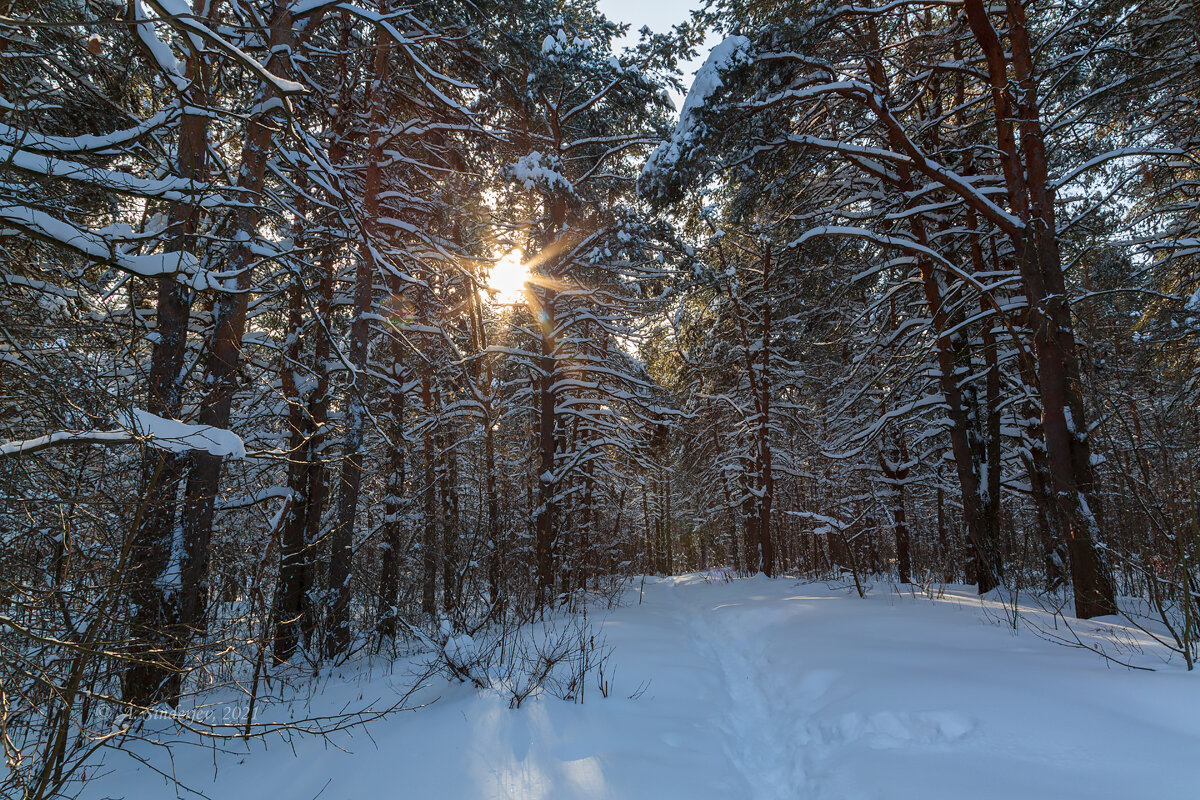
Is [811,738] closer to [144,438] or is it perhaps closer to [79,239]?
[144,438]

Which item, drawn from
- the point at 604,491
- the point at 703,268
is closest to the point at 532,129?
the point at 703,268

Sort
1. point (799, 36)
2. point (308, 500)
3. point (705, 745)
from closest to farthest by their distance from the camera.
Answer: point (705, 745) → point (799, 36) → point (308, 500)

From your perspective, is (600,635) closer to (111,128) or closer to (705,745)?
(705,745)

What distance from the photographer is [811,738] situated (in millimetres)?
4051

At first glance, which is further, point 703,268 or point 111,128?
point 703,268

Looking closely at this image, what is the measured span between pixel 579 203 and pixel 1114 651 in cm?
925


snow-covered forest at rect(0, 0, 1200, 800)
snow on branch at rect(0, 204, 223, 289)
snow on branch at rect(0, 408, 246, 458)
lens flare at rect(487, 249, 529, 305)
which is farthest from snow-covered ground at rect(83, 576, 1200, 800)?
lens flare at rect(487, 249, 529, 305)

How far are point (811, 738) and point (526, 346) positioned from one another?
1130 centimetres

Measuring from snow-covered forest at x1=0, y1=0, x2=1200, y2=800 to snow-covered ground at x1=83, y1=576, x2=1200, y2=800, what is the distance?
0.05m

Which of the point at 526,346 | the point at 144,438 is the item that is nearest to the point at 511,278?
the point at 526,346

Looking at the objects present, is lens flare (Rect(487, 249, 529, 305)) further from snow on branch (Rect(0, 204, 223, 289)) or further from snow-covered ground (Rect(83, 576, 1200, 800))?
snow-covered ground (Rect(83, 576, 1200, 800))

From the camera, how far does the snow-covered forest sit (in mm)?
3178

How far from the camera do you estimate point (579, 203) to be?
992 centimetres

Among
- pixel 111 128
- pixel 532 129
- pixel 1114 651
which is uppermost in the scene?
pixel 532 129
